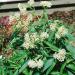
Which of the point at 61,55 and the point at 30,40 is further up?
the point at 30,40

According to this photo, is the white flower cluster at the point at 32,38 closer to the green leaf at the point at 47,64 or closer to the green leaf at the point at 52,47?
the green leaf at the point at 52,47

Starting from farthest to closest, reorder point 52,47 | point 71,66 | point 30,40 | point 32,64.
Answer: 1. point 52,47
2. point 71,66
3. point 30,40
4. point 32,64

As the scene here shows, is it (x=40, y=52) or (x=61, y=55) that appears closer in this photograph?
(x=61, y=55)

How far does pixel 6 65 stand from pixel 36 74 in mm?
515

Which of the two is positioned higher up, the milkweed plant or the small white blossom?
the small white blossom

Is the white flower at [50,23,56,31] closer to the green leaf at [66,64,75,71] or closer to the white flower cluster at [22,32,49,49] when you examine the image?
the white flower cluster at [22,32,49,49]

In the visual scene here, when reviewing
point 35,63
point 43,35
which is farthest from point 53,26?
point 35,63

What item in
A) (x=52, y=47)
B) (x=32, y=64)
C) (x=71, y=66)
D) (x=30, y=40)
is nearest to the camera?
(x=32, y=64)

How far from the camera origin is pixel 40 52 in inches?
202

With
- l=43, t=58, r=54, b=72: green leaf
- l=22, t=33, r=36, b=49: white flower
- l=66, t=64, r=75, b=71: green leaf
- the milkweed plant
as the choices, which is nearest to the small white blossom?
the milkweed plant

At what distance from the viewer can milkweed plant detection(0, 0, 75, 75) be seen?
16.2ft

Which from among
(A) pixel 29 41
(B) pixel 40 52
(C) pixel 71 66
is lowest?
(C) pixel 71 66

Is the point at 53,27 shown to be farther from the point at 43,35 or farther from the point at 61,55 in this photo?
the point at 61,55

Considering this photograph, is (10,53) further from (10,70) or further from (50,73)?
(50,73)
